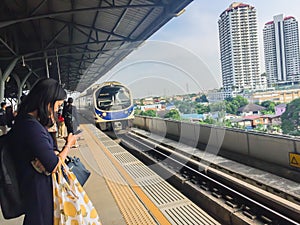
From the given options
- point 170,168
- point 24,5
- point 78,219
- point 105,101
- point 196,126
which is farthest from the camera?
point 105,101

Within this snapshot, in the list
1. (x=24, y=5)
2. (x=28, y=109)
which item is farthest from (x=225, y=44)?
(x=28, y=109)

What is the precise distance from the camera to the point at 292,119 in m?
5.58

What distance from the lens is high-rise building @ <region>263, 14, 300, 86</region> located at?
10.4 metres

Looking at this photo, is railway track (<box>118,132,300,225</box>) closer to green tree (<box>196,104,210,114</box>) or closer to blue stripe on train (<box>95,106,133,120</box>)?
green tree (<box>196,104,210,114</box>)

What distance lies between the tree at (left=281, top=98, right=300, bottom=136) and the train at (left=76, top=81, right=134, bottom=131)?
24.1 feet

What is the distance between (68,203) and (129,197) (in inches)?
86.9

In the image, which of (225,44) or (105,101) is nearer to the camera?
(225,44)

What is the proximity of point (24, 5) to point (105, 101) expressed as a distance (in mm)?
5128

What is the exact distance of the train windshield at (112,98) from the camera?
11711 mm

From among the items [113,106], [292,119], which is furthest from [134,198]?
[113,106]

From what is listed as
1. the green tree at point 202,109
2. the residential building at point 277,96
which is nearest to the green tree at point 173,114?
the green tree at point 202,109

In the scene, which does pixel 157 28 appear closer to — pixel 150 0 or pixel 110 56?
pixel 150 0

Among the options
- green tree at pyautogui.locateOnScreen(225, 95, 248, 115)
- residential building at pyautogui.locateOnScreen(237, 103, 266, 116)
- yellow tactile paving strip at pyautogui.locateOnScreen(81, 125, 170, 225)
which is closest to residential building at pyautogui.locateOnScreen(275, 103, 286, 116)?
residential building at pyautogui.locateOnScreen(237, 103, 266, 116)

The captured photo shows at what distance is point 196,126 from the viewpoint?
27.8 ft
